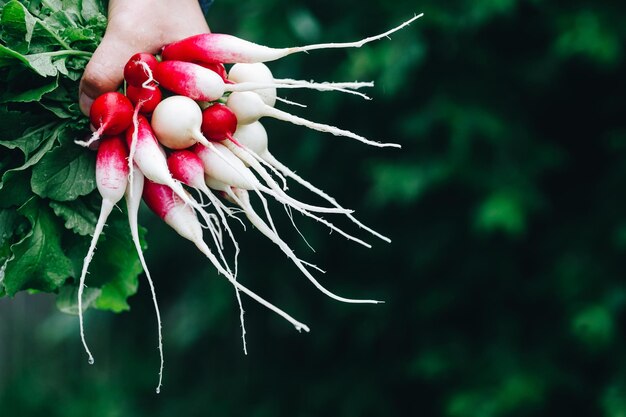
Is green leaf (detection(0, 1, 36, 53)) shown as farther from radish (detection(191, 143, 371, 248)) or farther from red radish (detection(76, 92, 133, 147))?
radish (detection(191, 143, 371, 248))

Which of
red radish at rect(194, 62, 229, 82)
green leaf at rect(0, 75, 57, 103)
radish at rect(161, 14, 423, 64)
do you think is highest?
radish at rect(161, 14, 423, 64)

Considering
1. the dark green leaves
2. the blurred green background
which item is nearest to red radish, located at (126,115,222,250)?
the dark green leaves

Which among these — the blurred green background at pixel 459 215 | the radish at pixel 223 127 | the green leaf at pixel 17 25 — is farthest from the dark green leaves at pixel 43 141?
the blurred green background at pixel 459 215

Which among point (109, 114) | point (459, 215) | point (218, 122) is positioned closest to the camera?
point (109, 114)

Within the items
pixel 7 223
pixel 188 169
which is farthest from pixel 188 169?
pixel 7 223

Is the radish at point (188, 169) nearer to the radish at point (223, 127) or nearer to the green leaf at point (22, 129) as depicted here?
the radish at point (223, 127)

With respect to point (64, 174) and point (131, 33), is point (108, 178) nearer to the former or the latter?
point (64, 174)
